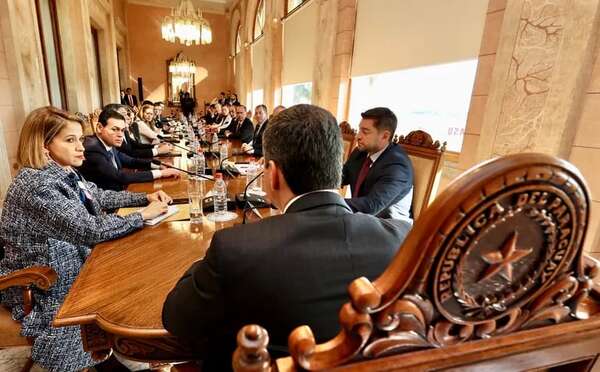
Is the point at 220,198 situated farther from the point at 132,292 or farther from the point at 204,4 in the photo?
the point at 204,4

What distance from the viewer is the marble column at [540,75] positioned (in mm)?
1552

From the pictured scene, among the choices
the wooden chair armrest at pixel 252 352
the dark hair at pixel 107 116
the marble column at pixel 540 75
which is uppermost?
the marble column at pixel 540 75

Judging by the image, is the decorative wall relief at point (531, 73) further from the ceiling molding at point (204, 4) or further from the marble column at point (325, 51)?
the ceiling molding at point (204, 4)

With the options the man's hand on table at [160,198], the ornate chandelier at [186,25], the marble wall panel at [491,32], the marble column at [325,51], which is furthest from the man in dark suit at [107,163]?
the ornate chandelier at [186,25]

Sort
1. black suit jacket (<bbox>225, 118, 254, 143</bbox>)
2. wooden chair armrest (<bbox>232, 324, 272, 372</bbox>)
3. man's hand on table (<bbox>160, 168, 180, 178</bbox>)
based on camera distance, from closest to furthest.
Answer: wooden chair armrest (<bbox>232, 324, 272, 372</bbox>)
man's hand on table (<bbox>160, 168, 180, 178</bbox>)
black suit jacket (<bbox>225, 118, 254, 143</bbox>)

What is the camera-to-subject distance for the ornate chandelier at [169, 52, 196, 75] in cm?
1086

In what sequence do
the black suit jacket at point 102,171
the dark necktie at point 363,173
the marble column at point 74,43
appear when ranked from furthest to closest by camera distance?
the marble column at point 74,43, the black suit jacket at point 102,171, the dark necktie at point 363,173

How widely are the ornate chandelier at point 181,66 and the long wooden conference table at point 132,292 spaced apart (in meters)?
11.2

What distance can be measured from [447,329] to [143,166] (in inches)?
114

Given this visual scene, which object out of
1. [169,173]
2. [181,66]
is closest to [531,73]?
[169,173]

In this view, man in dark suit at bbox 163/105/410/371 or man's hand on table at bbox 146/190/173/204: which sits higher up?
man in dark suit at bbox 163/105/410/371

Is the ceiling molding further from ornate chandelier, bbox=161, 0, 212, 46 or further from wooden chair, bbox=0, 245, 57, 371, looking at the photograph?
wooden chair, bbox=0, 245, 57, 371

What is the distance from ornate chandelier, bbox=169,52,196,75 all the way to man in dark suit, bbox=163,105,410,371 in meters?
11.9

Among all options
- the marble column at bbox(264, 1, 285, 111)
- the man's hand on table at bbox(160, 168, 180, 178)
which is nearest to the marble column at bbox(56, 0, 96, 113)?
the marble column at bbox(264, 1, 285, 111)
